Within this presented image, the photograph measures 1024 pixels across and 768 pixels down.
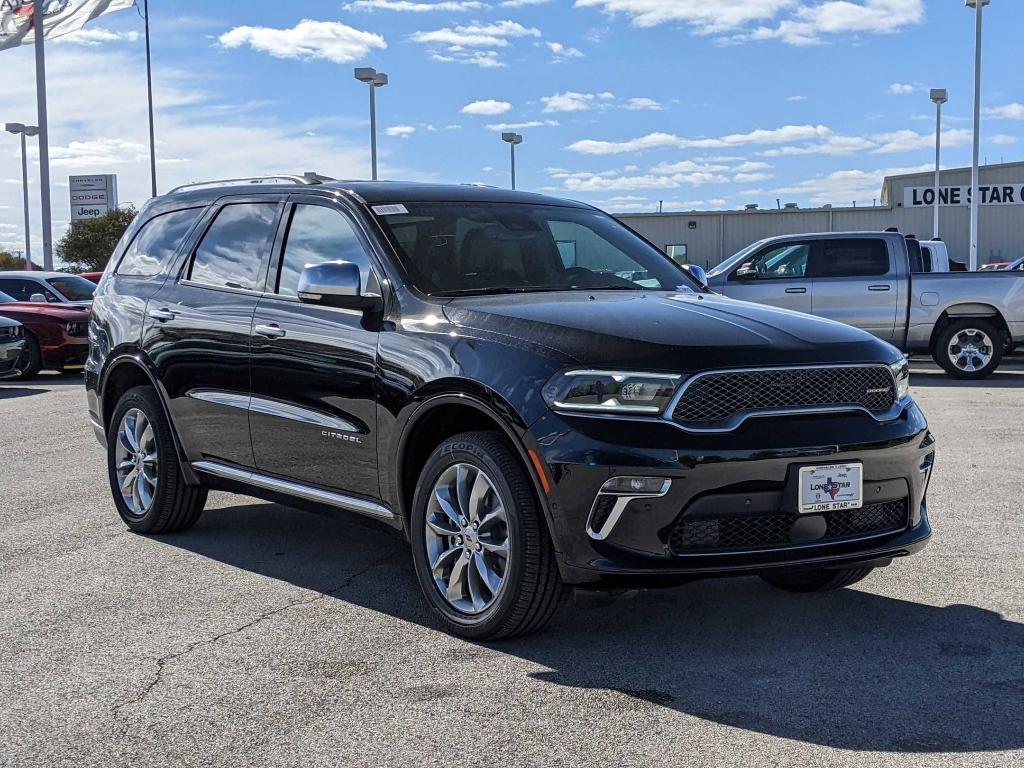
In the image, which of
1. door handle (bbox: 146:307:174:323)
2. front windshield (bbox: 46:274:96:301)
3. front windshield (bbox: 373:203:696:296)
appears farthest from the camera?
front windshield (bbox: 46:274:96:301)

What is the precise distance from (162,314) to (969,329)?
12.6 meters

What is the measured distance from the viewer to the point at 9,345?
16.9 m

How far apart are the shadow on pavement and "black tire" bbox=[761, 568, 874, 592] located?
0.15 ft

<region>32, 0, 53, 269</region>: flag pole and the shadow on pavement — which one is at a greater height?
<region>32, 0, 53, 269</region>: flag pole

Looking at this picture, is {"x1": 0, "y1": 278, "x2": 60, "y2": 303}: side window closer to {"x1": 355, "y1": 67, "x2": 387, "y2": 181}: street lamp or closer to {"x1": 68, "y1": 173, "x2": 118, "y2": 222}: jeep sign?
{"x1": 355, "y1": 67, "x2": 387, "y2": 181}: street lamp

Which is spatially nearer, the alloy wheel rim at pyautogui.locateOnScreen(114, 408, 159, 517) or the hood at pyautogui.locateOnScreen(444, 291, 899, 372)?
the hood at pyautogui.locateOnScreen(444, 291, 899, 372)

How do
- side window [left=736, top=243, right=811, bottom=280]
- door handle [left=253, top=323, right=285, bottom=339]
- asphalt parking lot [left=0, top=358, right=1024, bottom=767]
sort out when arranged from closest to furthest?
asphalt parking lot [left=0, top=358, right=1024, bottom=767], door handle [left=253, top=323, right=285, bottom=339], side window [left=736, top=243, right=811, bottom=280]

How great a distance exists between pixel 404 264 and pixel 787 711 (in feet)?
8.16

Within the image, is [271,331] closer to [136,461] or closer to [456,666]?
[136,461]

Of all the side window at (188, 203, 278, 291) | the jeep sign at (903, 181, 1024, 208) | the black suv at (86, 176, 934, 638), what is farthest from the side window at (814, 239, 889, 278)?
the jeep sign at (903, 181, 1024, 208)

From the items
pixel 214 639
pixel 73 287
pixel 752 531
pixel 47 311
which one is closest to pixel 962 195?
pixel 73 287

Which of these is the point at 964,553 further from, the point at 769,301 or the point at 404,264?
the point at 769,301

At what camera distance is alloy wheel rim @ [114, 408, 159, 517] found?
689cm

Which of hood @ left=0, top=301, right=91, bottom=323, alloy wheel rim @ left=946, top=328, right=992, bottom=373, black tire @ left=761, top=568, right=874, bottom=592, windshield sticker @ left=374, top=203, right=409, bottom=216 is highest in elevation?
windshield sticker @ left=374, top=203, right=409, bottom=216
